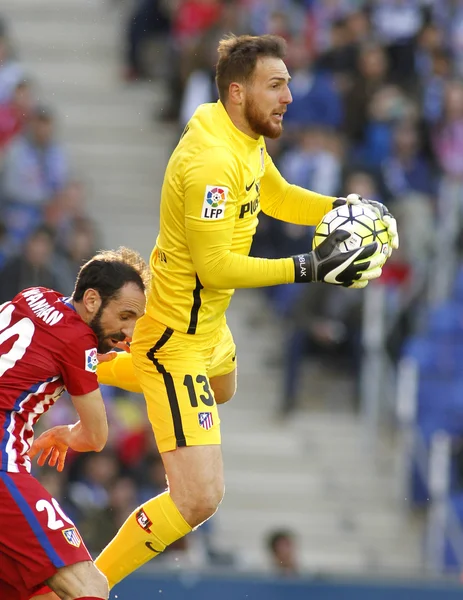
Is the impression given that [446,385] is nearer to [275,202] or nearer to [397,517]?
[397,517]

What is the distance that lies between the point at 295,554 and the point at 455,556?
125 cm

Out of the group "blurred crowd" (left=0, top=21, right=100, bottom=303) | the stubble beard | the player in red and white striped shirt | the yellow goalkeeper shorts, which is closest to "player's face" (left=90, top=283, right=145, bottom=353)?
the player in red and white striped shirt

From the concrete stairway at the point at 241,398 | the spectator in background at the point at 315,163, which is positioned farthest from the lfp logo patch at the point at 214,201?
the spectator in background at the point at 315,163

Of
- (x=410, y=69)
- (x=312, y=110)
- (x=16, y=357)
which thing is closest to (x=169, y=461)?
(x=16, y=357)

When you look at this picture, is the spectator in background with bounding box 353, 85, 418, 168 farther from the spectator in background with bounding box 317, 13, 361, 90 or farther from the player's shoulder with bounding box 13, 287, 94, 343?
the player's shoulder with bounding box 13, 287, 94, 343

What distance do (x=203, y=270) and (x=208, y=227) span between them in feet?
0.69

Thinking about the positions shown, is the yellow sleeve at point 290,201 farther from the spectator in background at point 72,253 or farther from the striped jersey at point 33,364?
the spectator in background at point 72,253

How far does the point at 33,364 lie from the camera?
6.46 m

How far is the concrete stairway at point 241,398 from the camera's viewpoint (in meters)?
12.6

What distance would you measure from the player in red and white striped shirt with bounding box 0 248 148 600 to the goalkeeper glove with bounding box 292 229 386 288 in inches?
30.7

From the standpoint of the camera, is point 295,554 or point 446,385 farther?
point 446,385

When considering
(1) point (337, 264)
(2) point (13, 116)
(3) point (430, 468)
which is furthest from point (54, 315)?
(2) point (13, 116)

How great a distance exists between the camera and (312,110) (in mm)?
14273

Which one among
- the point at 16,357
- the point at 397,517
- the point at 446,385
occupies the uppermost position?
the point at 16,357
